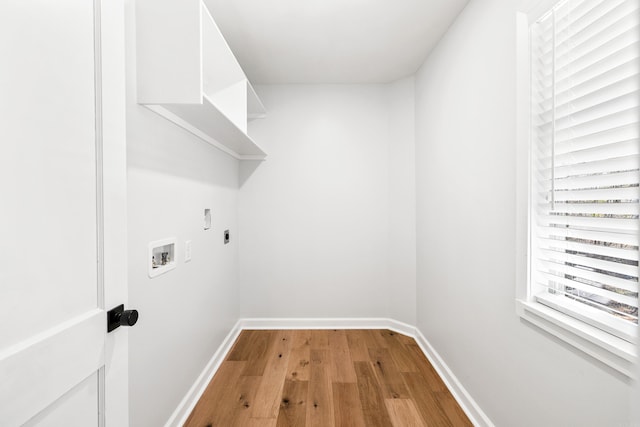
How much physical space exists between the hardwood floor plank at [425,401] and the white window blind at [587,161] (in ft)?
3.12

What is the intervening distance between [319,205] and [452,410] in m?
1.89

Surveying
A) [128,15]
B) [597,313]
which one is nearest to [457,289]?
[597,313]

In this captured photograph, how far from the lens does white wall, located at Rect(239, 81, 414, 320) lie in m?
2.90

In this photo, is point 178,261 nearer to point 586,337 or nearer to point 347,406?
point 347,406

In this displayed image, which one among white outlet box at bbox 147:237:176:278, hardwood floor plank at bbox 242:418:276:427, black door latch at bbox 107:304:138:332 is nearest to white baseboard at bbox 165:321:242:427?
hardwood floor plank at bbox 242:418:276:427

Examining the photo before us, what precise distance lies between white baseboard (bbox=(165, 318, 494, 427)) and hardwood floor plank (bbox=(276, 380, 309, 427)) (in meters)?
0.55

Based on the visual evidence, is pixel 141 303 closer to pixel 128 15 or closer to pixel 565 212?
Result: pixel 128 15

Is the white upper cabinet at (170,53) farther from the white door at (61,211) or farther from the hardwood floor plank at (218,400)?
the hardwood floor plank at (218,400)

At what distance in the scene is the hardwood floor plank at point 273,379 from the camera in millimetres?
1775

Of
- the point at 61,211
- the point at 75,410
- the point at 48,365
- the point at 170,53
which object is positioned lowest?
the point at 75,410

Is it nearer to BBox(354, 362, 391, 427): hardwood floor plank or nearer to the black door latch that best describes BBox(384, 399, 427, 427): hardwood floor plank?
BBox(354, 362, 391, 427): hardwood floor plank

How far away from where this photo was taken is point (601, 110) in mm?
988

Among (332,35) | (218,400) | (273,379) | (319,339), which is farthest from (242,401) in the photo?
(332,35)

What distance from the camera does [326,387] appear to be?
6.48 feet
